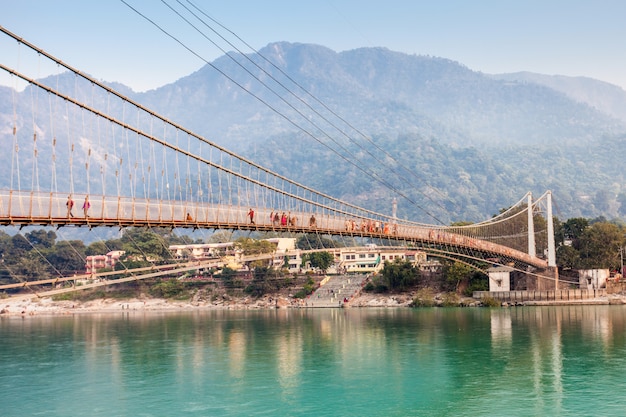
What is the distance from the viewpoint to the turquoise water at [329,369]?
33.7 metres

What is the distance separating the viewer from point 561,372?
41188 mm

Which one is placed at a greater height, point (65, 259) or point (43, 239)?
point (43, 239)

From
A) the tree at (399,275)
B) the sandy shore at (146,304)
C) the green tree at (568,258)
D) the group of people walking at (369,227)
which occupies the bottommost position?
the sandy shore at (146,304)

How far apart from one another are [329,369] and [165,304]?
2967 inches

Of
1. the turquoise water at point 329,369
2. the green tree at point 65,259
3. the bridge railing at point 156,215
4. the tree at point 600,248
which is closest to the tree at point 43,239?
the green tree at point 65,259

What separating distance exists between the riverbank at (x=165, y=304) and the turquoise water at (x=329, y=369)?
2814 centimetres

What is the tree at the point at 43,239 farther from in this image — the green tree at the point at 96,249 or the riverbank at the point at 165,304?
the riverbank at the point at 165,304

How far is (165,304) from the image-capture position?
377ft

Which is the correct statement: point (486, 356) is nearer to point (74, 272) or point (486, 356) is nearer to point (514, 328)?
point (514, 328)

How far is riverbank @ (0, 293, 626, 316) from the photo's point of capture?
4058 inches

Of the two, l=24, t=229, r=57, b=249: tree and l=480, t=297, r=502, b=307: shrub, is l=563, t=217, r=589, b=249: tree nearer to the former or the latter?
l=480, t=297, r=502, b=307: shrub

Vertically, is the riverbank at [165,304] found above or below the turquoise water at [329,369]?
above

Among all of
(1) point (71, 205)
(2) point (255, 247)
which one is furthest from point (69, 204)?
(2) point (255, 247)

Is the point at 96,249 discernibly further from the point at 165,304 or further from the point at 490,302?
the point at 490,302
